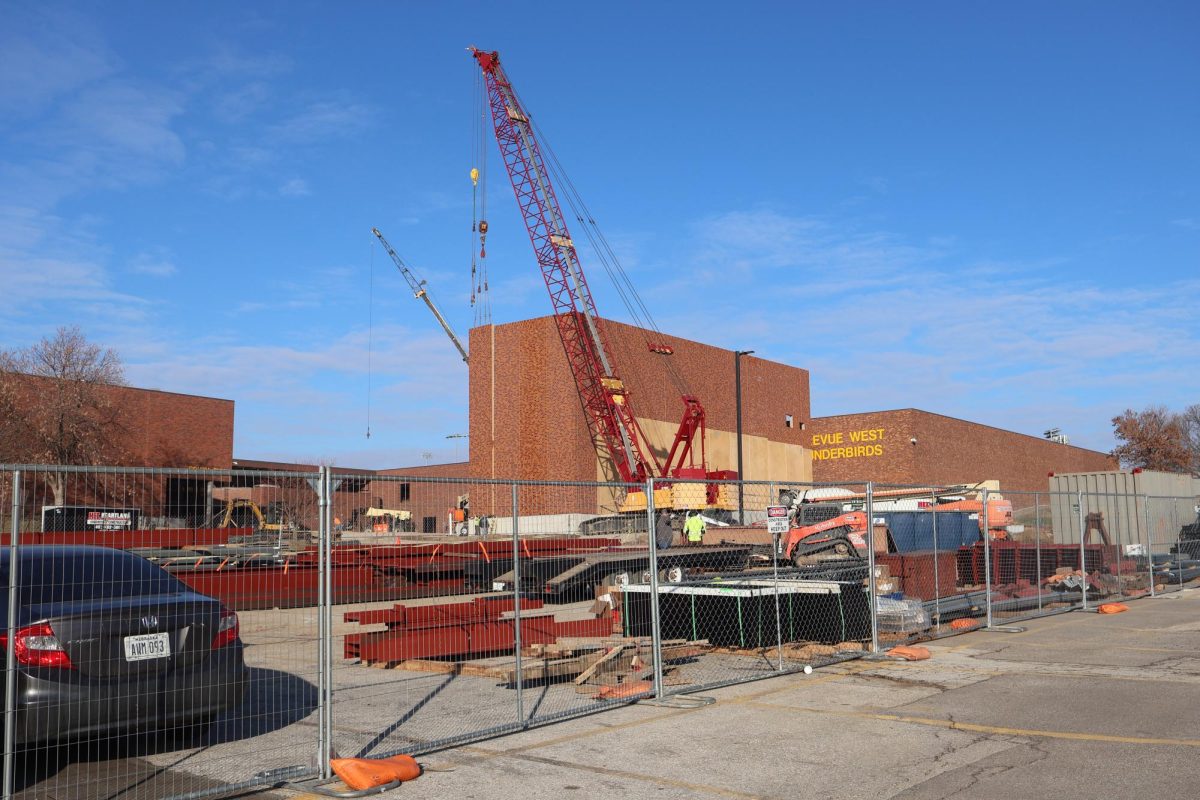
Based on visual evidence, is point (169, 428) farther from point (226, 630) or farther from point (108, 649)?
point (108, 649)

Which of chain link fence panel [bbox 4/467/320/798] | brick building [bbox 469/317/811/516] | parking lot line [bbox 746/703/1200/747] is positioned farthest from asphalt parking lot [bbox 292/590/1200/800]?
brick building [bbox 469/317/811/516]

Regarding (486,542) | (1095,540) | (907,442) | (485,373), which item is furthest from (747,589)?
(907,442)

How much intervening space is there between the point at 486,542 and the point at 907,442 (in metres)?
55.1

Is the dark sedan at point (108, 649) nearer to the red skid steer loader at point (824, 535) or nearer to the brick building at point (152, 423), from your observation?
the red skid steer loader at point (824, 535)

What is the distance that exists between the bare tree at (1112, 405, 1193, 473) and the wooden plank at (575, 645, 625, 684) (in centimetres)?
9258

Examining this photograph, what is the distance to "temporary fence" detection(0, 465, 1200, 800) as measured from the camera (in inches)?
269

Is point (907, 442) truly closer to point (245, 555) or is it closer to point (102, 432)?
point (102, 432)

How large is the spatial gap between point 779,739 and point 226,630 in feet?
14.8

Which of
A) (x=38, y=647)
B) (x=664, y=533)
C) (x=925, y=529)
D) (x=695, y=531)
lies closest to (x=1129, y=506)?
(x=925, y=529)

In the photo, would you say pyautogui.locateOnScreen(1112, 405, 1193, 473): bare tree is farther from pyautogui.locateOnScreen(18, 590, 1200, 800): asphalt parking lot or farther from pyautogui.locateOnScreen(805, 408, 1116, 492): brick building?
pyautogui.locateOnScreen(18, 590, 1200, 800): asphalt parking lot

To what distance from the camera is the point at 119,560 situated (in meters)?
7.90

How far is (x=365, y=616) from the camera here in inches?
498

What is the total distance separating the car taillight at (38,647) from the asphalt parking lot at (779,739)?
32.4 inches

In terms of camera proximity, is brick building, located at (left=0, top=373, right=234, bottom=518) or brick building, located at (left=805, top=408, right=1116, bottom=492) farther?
brick building, located at (left=805, top=408, right=1116, bottom=492)
